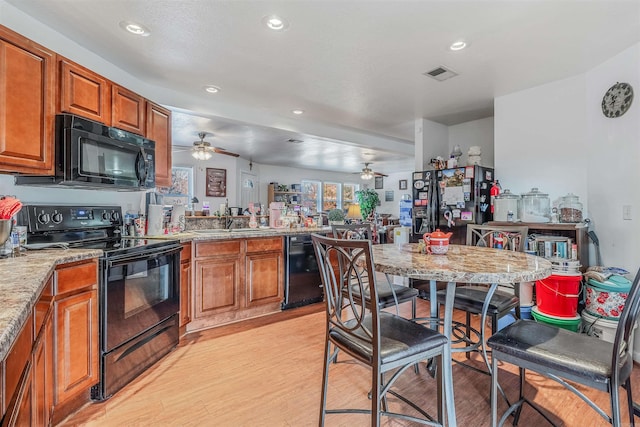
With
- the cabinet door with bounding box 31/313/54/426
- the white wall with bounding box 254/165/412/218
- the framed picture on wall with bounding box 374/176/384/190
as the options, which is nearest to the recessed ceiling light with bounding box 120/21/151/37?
the cabinet door with bounding box 31/313/54/426

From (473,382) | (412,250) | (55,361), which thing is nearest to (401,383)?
(473,382)

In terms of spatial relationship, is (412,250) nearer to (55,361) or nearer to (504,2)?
(504,2)

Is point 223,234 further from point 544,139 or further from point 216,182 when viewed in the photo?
point 216,182

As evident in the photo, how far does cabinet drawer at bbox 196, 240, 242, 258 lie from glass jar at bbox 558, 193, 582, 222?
3.04m

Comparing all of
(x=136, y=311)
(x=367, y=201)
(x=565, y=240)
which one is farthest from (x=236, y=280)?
(x=367, y=201)

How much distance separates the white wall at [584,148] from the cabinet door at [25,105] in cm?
408

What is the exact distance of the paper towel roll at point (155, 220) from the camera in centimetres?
280

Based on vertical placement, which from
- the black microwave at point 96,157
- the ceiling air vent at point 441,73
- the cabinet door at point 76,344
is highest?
the ceiling air vent at point 441,73

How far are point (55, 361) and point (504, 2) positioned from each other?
320cm

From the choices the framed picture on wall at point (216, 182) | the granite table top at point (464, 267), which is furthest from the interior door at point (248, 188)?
the granite table top at point (464, 267)

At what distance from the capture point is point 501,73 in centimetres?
291

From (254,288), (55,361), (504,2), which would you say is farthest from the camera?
(254,288)

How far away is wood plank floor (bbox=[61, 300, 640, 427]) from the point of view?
1671 mm

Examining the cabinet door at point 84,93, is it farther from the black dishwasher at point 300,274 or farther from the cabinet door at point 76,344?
the black dishwasher at point 300,274
